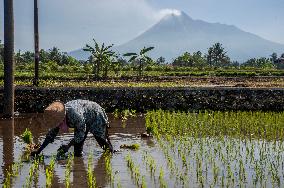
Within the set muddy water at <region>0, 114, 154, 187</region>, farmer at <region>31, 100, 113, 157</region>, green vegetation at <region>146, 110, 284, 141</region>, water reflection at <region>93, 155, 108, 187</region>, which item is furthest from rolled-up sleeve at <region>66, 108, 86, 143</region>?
green vegetation at <region>146, 110, 284, 141</region>

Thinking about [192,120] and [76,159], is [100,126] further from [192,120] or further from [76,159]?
[192,120]

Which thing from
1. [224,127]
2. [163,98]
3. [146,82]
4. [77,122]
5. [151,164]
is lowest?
[151,164]

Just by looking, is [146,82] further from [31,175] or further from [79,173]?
[31,175]

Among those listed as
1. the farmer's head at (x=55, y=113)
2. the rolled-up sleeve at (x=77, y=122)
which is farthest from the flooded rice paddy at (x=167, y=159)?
the rolled-up sleeve at (x=77, y=122)

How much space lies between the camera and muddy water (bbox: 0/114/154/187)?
20.6 ft

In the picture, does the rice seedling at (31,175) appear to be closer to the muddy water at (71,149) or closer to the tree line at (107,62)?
A: the muddy water at (71,149)

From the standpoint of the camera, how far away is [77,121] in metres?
7.14

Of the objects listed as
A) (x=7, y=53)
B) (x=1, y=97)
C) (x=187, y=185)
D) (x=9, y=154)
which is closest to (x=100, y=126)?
(x=9, y=154)

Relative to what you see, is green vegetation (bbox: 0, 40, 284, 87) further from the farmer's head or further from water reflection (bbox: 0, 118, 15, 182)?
the farmer's head

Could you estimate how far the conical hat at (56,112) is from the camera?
6.87 meters

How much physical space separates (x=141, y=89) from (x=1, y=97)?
454 cm

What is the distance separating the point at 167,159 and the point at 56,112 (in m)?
1.97

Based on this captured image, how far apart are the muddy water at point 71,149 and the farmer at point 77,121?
172 mm

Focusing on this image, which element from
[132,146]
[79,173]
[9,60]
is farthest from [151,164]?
[9,60]
